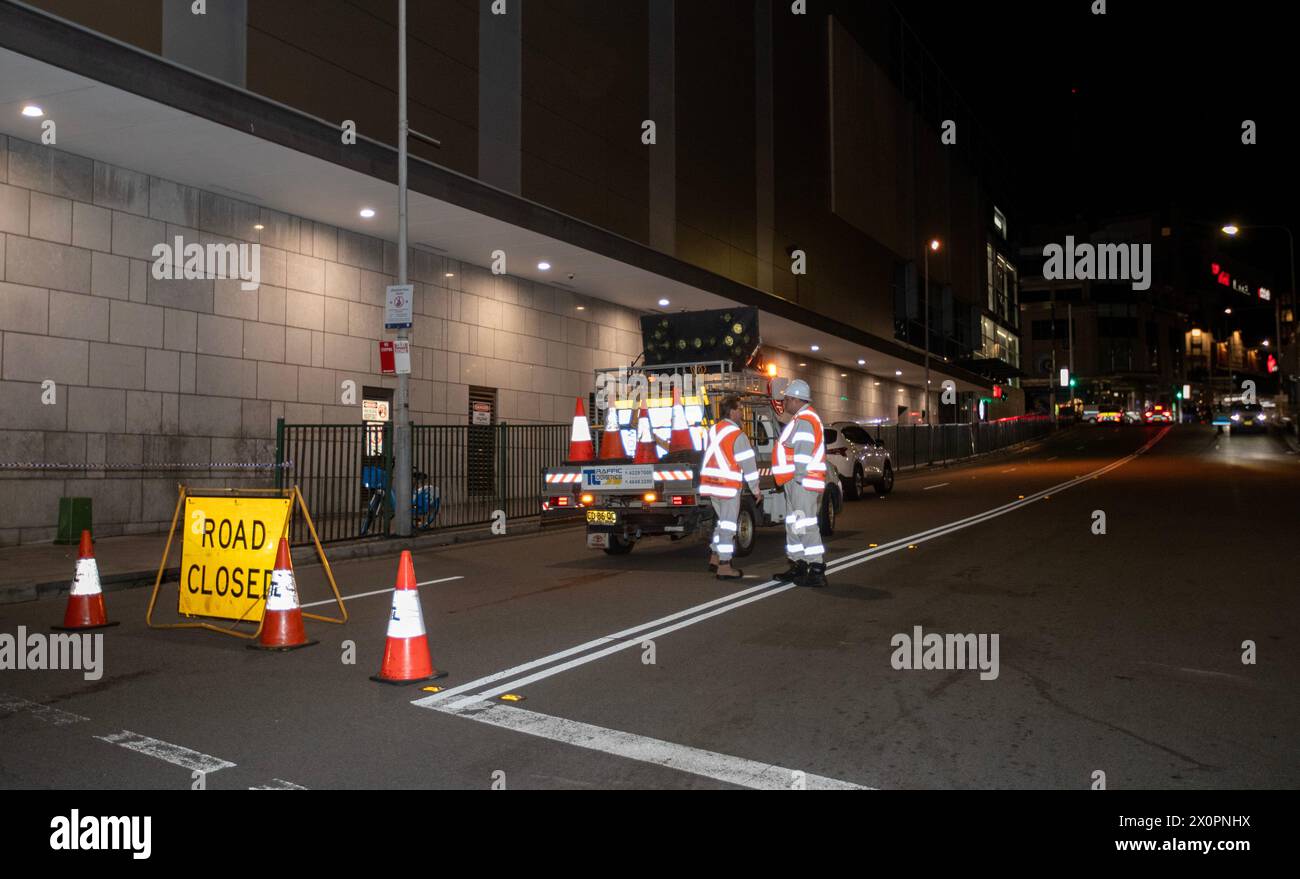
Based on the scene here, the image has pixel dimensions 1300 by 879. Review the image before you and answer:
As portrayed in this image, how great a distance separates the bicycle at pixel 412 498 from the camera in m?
16.0

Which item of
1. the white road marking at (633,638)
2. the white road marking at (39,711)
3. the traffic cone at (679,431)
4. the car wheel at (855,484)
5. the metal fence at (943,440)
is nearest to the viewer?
the white road marking at (39,711)

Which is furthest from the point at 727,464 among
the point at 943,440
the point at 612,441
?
the point at 943,440

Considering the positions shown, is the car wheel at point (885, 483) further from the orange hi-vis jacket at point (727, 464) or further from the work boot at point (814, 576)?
the work boot at point (814, 576)

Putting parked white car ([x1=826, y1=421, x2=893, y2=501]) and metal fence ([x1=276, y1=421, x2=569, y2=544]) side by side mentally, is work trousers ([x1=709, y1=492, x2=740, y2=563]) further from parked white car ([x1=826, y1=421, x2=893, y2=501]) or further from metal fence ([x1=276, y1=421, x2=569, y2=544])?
parked white car ([x1=826, y1=421, x2=893, y2=501])

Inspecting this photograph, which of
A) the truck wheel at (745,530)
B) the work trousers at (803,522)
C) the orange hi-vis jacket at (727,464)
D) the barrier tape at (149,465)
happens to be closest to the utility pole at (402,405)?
the barrier tape at (149,465)

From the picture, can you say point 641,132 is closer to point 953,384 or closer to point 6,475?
point 6,475

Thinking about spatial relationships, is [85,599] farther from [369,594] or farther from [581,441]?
[581,441]

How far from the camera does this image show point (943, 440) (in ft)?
148

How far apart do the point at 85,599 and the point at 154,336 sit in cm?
908

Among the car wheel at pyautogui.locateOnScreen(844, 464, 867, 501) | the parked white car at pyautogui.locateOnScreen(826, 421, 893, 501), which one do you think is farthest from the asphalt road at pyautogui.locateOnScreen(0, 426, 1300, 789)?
the car wheel at pyautogui.locateOnScreen(844, 464, 867, 501)

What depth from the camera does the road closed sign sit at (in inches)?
321

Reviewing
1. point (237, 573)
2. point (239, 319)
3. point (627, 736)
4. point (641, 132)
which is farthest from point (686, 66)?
point (627, 736)

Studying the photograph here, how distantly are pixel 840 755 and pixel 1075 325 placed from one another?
129 m

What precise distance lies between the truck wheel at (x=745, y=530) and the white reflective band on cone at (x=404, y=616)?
6.62 meters
